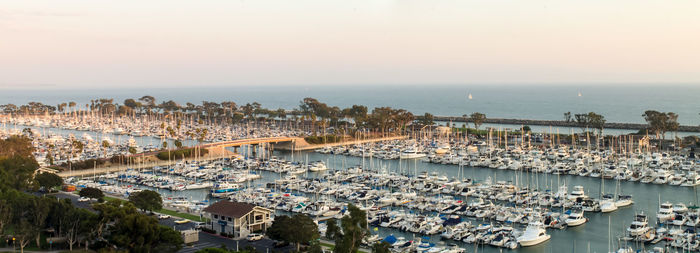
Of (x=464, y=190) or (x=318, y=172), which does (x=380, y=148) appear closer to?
(x=318, y=172)

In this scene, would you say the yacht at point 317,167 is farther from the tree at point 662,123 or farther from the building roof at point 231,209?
the tree at point 662,123

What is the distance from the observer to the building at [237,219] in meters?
28.4

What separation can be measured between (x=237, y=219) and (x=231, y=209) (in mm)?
1058

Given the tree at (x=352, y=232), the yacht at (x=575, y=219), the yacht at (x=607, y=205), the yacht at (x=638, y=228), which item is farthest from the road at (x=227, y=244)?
the yacht at (x=607, y=205)

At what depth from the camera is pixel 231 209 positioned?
95.7 feet

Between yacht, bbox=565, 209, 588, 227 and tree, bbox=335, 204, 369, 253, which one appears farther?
yacht, bbox=565, 209, 588, 227

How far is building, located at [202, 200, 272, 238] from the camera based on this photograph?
93.1ft

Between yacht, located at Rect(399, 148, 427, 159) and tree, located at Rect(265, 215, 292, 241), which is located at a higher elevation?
tree, located at Rect(265, 215, 292, 241)

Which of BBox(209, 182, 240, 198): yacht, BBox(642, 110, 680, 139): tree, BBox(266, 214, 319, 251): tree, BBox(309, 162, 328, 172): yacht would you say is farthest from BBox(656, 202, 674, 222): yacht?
BBox(642, 110, 680, 139): tree

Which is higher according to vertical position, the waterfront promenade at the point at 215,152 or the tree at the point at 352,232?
the tree at the point at 352,232

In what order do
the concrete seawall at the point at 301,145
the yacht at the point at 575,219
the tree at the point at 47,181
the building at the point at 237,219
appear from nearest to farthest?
the building at the point at 237,219 < the yacht at the point at 575,219 < the tree at the point at 47,181 < the concrete seawall at the point at 301,145

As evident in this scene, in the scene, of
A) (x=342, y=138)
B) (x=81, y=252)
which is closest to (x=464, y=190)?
(x=81, y=252)

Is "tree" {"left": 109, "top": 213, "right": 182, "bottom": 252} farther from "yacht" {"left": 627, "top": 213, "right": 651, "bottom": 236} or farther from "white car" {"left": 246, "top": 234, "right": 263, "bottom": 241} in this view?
"yacht" {"left": 627, "top": 213, "right": 651, "bottom": 236}

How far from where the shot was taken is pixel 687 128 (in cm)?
9312
